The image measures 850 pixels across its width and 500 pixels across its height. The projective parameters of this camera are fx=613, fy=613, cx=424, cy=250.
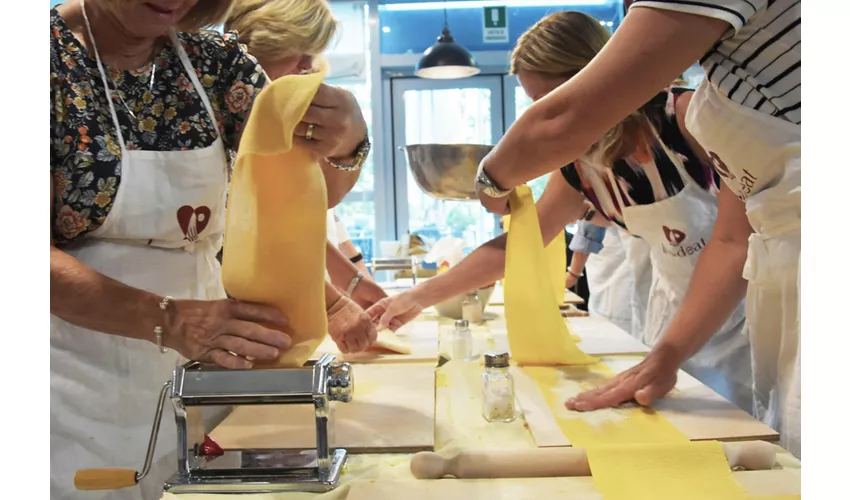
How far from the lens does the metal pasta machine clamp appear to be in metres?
0.74

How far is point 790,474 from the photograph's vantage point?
2.48 feet

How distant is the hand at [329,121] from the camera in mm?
823

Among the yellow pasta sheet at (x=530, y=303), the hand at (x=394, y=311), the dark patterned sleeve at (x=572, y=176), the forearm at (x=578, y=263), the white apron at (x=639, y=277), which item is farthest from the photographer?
the forearm at (x=578, y=263)

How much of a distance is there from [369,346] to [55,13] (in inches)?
35.6

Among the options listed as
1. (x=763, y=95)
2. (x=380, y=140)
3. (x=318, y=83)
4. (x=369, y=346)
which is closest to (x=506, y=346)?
(x=369, y=346)

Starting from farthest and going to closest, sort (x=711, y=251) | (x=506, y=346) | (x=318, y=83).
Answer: (x=506, y=346), (x=711, y=251), (x=318, y=83)

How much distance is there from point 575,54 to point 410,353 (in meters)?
0.84

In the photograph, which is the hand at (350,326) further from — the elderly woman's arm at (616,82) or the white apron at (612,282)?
the white apron at (612,282)

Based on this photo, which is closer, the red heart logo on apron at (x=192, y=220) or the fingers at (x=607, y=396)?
the fingers at (x=607, y=396)

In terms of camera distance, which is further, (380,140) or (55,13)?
(380,140)

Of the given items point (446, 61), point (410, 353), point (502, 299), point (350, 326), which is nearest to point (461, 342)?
point (410, 353)

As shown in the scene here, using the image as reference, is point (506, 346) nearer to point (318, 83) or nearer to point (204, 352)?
point (204, 352)

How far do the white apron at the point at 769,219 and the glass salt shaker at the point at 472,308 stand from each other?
884 mm

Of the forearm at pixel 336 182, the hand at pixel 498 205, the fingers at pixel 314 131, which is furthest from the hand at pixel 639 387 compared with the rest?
the forearm at pixel 336 182
